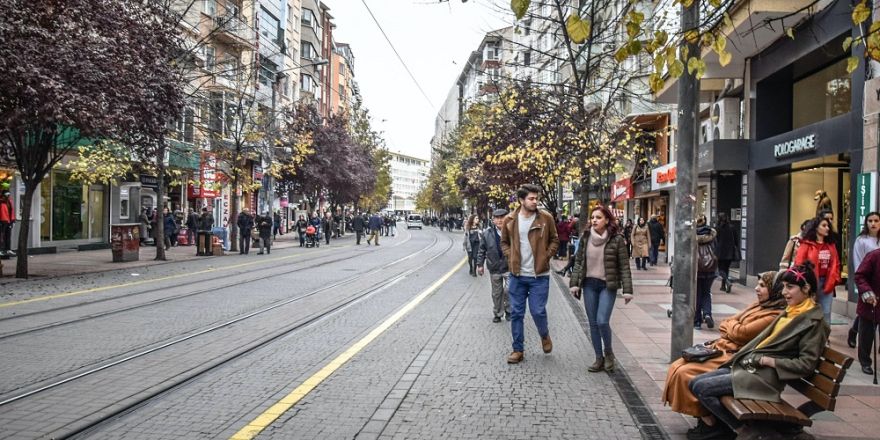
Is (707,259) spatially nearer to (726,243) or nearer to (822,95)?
(726,243)

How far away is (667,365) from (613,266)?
1.35m

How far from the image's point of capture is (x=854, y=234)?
1202 centimetres

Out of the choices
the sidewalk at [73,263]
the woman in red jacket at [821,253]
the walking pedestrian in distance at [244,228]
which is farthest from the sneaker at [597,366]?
the walking pedestrian in distance at [244,228]

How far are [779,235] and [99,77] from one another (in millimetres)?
15844

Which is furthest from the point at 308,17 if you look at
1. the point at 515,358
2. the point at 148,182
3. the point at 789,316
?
the point at 789,316

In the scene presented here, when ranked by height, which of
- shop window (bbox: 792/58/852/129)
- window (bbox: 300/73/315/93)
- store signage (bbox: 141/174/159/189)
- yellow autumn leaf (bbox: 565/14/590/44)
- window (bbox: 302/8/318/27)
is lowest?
yellow autumn leaf (bbox: 565/14/590/44)

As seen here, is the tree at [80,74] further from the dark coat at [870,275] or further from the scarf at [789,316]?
the dark coat at [870,275]

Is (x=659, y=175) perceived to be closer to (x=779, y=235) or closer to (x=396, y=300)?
(x=779, y=235)

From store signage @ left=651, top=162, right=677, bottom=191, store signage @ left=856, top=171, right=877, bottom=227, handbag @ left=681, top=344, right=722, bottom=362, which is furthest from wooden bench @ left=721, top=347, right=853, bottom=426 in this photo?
store signage @ left=651, top=162, right=677, bottom=191

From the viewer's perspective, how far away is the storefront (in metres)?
14.2

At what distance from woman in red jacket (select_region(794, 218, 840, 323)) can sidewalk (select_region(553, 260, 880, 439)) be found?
0.87 meters

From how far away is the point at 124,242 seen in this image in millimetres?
22703

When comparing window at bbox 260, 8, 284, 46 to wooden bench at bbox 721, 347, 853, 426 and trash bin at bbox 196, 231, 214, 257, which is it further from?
wooden bench at bbox 721, 347, 853, 426

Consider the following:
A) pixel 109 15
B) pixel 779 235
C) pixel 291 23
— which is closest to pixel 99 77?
pixel 109 15
